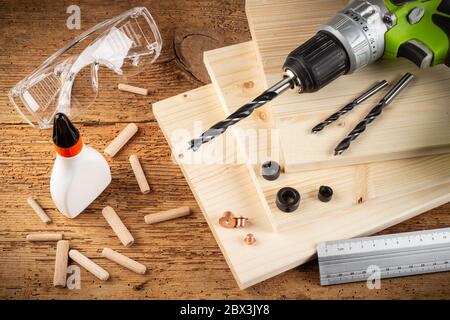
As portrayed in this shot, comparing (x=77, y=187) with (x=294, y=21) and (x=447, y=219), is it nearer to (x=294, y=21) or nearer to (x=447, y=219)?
(x=294, y=21)

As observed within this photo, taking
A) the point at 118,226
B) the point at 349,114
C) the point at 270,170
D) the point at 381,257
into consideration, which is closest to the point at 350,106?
the point at 349,114

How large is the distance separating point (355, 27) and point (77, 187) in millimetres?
703

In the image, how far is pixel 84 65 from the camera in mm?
1775

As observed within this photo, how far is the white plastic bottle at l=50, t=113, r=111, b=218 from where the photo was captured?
1521 mm

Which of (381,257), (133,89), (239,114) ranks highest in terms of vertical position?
(133,89)

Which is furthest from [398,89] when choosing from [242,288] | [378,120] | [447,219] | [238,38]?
[242,288]

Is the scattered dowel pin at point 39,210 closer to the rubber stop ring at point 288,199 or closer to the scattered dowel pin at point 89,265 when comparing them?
the scattered dowel pin at point 89,265

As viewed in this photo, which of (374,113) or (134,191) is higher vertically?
(374,113)

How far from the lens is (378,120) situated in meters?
1.68

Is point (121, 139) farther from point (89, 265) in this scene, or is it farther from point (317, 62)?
point (317, 62)

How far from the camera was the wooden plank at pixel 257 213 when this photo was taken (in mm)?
1529

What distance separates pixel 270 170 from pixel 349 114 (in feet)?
0.79

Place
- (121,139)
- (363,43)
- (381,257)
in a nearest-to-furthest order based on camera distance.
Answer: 1. (381,257)
2. (363,43)
3. (121,139)

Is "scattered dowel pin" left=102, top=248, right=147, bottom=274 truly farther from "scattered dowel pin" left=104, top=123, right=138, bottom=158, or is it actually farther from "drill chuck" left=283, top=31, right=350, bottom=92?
"drill chuck" left=283, top=31, right=350, bottom=92
